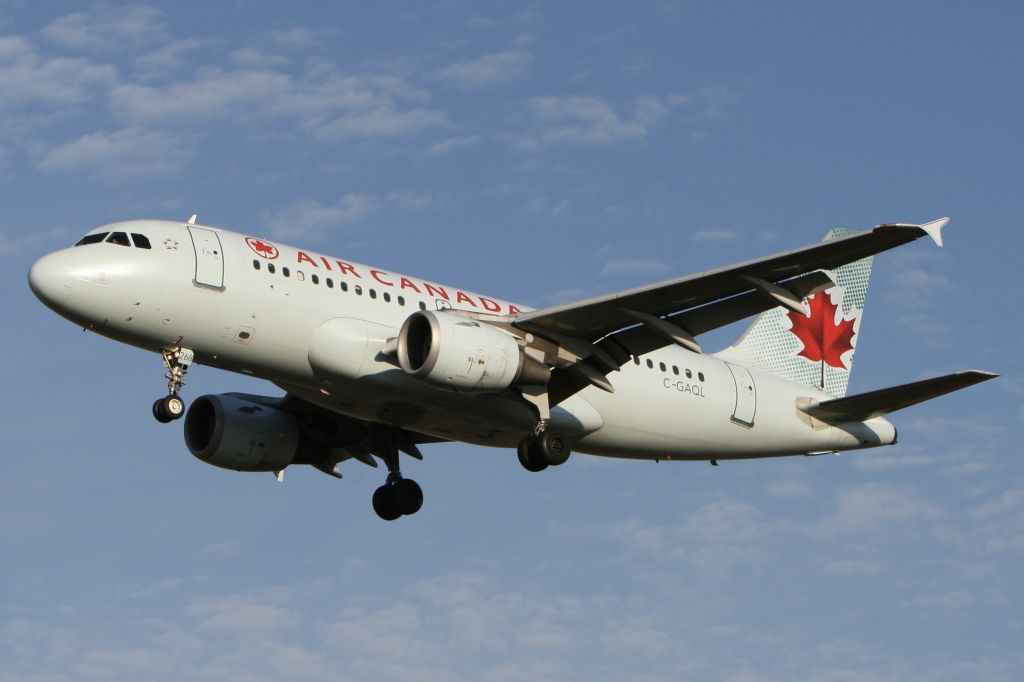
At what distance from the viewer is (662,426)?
123ft

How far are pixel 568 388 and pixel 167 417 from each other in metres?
8.61

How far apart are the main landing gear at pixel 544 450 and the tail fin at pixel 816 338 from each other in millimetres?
7733

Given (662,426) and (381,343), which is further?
(662,426)

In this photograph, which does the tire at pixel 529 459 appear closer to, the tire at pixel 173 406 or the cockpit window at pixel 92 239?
the tire at pixel 173 406

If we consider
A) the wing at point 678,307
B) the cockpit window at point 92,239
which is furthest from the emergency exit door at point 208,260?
the wing at point 678,307

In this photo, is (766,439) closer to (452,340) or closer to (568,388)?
(568,388)

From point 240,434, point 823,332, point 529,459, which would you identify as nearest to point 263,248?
point 240,434

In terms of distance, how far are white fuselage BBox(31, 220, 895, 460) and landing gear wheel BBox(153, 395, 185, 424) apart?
1070 mm

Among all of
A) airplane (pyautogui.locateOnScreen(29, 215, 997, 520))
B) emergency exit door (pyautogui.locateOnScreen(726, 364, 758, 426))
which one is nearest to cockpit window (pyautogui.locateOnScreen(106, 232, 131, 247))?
airplane (pyautogui.locateOnScreen(29, 215, 997, 520))

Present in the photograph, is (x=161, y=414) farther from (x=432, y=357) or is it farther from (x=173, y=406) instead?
(x=432, y=357)

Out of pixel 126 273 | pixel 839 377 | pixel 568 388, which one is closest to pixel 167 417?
pixel 126 273

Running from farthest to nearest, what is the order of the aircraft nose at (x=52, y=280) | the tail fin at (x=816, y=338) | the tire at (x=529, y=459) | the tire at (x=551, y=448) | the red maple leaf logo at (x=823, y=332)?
the red maple leaf logo at (x=823, y=332)
the tail fin at (x=816, y=338)
the tire at (x=529, y=459)
the tire at (x=551, y=448)
the aircraft nose at (x=52, y=280)

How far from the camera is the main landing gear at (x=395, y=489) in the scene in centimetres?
3947

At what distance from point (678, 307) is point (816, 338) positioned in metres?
10.4
